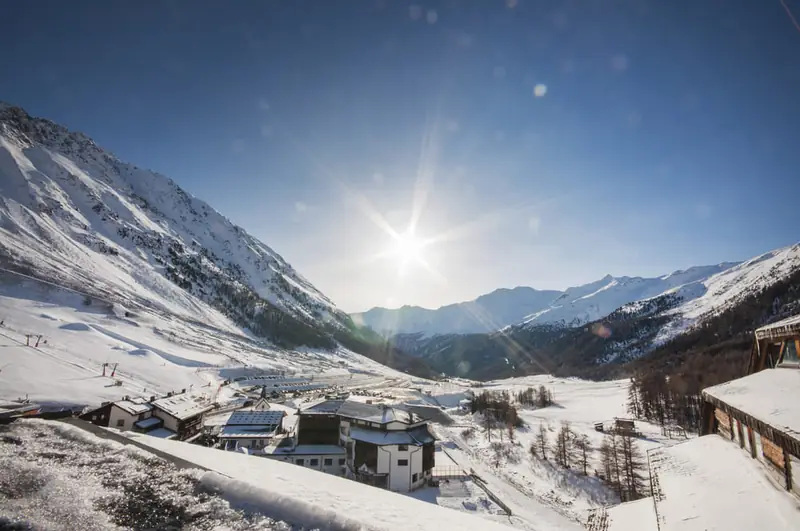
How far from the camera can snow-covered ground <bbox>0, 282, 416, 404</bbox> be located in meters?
46.5

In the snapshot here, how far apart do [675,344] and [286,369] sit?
17489 centimetres

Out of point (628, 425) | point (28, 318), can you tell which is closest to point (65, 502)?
point (628, 425)

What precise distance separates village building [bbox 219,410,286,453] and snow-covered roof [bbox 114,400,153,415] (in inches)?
319

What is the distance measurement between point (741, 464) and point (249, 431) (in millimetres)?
44805

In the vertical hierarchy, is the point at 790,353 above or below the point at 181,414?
above

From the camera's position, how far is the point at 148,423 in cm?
3719

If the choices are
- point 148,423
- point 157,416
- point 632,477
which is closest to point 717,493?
point 632,477

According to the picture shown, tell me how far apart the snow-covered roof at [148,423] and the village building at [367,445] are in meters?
12.2

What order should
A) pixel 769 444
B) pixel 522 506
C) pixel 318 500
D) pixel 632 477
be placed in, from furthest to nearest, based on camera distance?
pixel 632 477 → pixel 522 506 → pixel 769 444 → pixel 318 500

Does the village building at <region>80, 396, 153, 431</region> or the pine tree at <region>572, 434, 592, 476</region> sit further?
the pine tree at <region>572, 434, 592, 476</region>

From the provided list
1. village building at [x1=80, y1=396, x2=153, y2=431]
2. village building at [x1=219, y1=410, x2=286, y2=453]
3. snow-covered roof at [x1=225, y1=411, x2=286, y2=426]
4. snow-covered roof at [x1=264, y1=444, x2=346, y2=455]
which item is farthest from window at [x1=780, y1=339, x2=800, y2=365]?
snow-covered roof at [x1=225, y1=411, x2=286, y2=426]

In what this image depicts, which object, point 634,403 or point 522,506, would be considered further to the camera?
point 634,403

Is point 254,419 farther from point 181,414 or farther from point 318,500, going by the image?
point 318,500

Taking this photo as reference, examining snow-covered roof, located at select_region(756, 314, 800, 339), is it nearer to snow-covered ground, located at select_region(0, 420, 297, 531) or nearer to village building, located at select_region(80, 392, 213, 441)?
snow-covered ground, located at select_region(0, 420, 297, 531)
